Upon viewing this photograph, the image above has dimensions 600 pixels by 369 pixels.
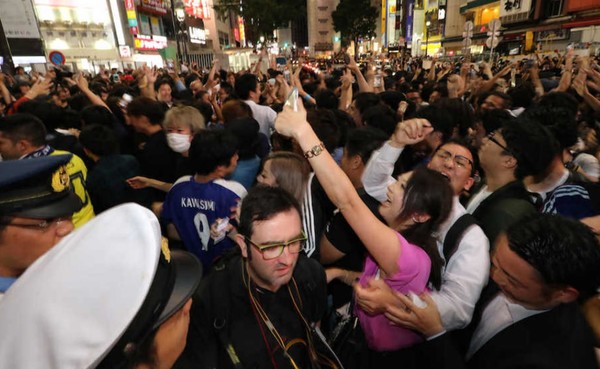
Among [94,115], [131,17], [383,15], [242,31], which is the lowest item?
[94,115]

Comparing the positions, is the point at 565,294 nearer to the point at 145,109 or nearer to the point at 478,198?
the point at 478,198

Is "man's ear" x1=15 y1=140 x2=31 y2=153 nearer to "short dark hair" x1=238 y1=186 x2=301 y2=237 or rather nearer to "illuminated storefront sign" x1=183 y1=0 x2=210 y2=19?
"short dark hair" x1=238 y1=186 x2=301 y2=237

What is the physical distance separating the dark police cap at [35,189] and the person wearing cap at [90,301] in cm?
89

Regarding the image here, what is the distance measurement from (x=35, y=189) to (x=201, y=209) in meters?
1.07

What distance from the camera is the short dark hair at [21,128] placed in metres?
2.79

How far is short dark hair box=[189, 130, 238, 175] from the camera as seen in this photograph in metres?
2.49

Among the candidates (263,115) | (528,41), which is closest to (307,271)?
Result: (263,115)

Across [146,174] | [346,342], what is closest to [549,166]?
[346,342]

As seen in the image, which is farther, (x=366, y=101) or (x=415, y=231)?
(x=366, y=101)

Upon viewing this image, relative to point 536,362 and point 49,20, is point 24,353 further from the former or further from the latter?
point 49,20

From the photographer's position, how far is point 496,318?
5.48 feet

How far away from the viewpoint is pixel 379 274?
1795mm

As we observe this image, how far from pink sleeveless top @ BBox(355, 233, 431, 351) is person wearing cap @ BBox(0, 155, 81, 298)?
1.66m

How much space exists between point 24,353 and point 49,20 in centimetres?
3452
